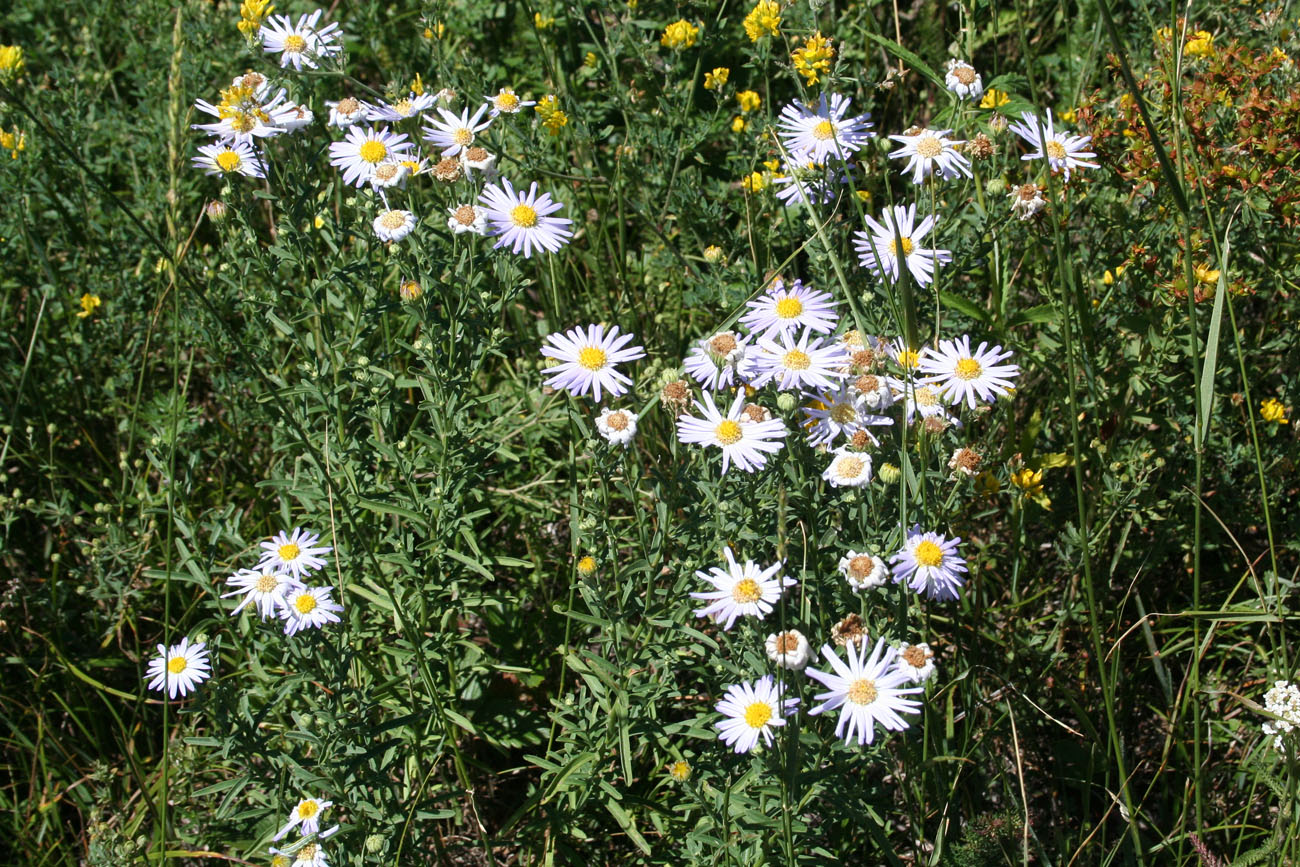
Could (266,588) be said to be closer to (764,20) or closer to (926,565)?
(926,565)

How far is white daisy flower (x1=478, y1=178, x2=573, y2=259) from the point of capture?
8.41ft

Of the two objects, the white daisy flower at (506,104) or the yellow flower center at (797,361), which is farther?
the white daisy flower at (506,104)

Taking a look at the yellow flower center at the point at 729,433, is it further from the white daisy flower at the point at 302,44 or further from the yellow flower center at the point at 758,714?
the white daisy flower at the point at 302,44

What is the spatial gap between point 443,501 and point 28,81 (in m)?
3.58

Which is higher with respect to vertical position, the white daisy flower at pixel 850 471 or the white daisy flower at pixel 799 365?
the white daisy flower at pixel 799 365

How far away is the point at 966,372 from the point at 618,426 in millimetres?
899

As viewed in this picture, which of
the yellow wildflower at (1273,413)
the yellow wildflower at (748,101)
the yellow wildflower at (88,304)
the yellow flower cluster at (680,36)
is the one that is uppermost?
the yellow flower cluster at (680,36)

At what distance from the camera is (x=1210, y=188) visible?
9.61 ft

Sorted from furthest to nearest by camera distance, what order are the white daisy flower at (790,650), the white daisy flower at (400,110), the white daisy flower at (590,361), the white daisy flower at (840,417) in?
1. the white daisy flower at (400,110)
2. the white daisy flower at (590,361)
3. the white daisy flower at (840,417)
4. the white daisy flower at (790,650)

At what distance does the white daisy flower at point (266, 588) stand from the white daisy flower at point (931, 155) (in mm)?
1913

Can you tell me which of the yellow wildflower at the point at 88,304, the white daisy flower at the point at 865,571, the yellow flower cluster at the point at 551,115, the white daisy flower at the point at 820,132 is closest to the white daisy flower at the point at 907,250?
the white daisy flower at the point at 820,132

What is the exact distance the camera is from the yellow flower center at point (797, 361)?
7.47ft

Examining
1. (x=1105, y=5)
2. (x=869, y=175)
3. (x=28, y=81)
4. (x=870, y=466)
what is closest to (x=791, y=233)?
(x=869, y=175)

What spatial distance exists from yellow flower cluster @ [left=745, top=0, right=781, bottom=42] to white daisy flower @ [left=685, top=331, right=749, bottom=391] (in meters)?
1.42
